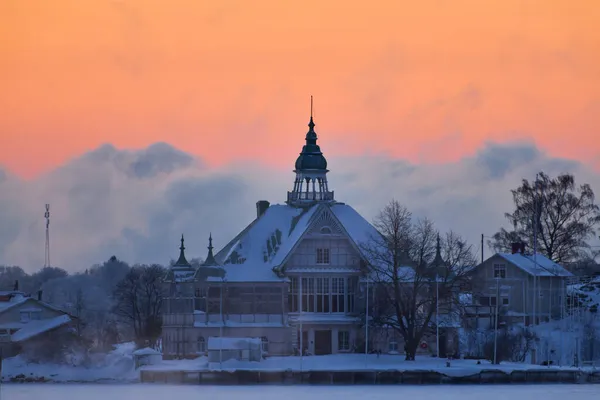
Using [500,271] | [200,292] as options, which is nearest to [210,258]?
[200,292]

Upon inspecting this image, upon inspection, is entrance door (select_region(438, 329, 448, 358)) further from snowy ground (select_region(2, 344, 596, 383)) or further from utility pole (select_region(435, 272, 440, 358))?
snowy ground (select_region(2, 344, 596, 383))

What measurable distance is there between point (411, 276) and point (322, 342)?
6.54 meters

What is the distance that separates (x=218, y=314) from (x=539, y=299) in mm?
26993

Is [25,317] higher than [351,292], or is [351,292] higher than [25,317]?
[351,292]

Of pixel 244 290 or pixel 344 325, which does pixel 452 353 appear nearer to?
pixel 344 325

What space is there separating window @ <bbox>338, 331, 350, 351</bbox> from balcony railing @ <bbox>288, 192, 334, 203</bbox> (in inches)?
366

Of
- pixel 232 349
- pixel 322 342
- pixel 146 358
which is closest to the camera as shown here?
pixel 232 349

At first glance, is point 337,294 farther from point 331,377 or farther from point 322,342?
point 331,377

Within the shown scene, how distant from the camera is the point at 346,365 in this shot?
93.8m

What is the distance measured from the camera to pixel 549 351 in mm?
103000

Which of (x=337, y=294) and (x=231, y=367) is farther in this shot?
(x=337, y=294)

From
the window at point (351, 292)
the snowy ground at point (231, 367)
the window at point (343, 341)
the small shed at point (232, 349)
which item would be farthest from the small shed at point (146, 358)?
the window at point (351, 292)

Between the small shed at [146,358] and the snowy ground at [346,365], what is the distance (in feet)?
1.45

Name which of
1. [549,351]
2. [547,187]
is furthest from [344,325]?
[547,187]
